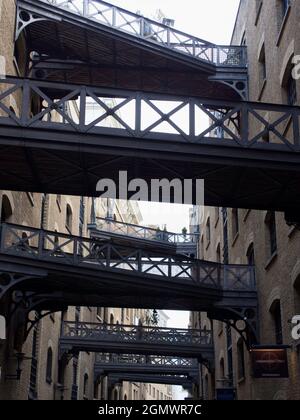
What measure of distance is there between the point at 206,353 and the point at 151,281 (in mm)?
10875

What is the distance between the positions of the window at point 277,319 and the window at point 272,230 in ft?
4.75

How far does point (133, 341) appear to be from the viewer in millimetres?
27359

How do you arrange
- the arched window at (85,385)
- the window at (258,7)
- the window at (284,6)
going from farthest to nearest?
the arched window at (85,385) → the window at (258,7) → the window at (284,6)

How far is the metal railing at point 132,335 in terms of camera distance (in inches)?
1049

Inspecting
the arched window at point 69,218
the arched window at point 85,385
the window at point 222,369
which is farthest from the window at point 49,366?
the arched window at point 85,385

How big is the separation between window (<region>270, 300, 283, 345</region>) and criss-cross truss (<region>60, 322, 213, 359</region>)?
9905 millimetres

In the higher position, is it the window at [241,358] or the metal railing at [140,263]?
the metal railing at [140,263]

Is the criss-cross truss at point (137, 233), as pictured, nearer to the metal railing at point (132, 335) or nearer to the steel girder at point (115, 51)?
the metal railing at point (132, 335)

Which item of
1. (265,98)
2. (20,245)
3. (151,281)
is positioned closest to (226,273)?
(151,281)

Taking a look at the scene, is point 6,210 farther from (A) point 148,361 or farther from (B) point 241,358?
(A) point 148,361

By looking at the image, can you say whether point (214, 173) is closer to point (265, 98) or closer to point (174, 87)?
point (265, 98)

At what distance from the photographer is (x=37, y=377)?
2130 cm

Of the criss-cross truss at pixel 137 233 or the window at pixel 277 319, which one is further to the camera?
the criss-cross truss at pixel 137 233

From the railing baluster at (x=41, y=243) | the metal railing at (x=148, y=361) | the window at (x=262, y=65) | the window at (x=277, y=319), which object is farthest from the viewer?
the metal railing at (x=148, y=361)
